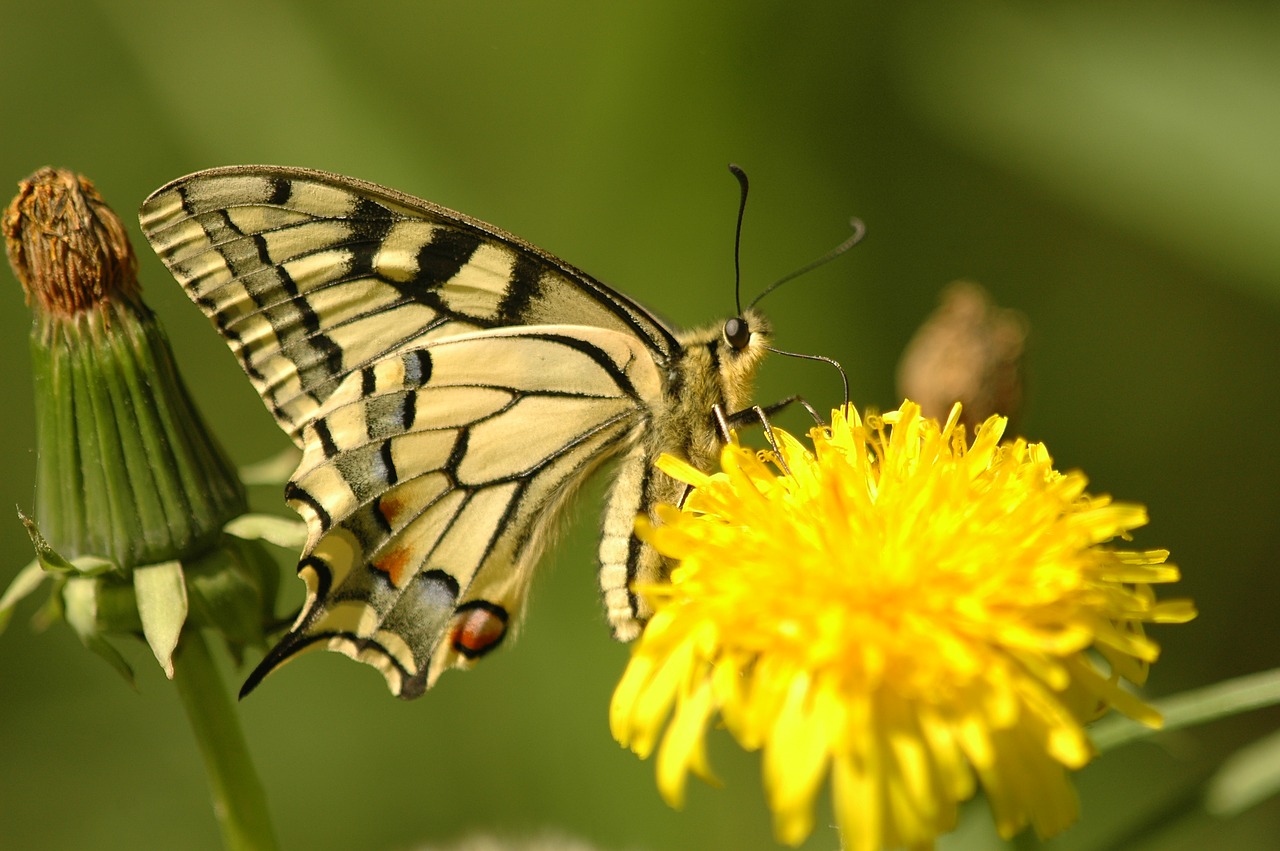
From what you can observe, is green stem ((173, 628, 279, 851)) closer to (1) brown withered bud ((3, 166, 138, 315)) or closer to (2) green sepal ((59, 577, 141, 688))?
(2) green sepal ((59, 577, 141, 688))

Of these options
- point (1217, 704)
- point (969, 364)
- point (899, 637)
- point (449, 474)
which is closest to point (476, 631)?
point (449, 474)

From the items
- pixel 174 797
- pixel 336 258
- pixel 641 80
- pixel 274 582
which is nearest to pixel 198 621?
pixel 274 582

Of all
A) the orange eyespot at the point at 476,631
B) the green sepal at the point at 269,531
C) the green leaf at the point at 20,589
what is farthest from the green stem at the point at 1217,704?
the green leaf at the point at 20,589

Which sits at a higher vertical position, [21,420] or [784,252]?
[784,252]

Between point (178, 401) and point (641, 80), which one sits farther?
point (641, 80)

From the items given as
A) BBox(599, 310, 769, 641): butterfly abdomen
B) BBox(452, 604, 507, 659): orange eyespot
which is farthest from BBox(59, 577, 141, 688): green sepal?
BBox(599, 310, 769, 641): butterfly abdomen

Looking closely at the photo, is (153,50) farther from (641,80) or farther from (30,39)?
(641,80)

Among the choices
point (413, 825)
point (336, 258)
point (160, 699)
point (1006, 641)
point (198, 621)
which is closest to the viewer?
point (1006, 641)

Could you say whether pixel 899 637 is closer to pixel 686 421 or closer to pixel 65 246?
pixel 686 421
